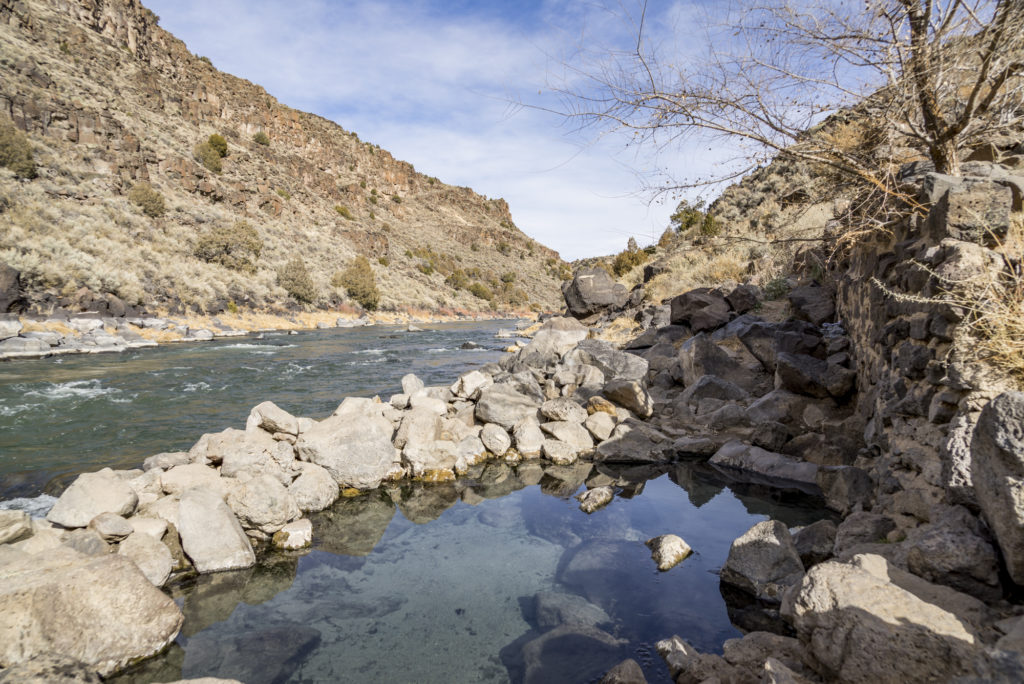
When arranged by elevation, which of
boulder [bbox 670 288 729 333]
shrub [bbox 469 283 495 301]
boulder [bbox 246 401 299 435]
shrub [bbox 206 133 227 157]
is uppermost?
shrub [bbox 206 133 227 157]

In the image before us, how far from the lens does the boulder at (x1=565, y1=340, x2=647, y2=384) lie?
30.1 ft

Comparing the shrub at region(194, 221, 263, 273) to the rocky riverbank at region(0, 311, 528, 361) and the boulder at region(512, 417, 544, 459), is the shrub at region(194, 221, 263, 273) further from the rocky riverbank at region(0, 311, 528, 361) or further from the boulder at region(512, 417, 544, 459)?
the boulder at region(512, 417, 544, 459)

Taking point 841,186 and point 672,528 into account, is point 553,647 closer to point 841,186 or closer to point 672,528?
point 672,528


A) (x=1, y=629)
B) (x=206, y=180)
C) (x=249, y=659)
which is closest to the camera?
(x=1, y=629)

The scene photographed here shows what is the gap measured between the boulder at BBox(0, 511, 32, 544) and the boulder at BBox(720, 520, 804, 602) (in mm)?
5337

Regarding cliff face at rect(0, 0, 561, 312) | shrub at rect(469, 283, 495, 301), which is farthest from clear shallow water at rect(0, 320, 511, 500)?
shrub at rect(469, 283, 495, 301)

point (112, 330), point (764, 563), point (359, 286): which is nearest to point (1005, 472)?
point (764, 563)

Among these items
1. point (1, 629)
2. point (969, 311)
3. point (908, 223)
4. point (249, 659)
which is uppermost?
point (908, 223)

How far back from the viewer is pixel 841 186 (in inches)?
178

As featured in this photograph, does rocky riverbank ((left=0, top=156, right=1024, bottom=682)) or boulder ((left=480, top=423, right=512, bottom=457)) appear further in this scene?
boulder ((left=480, top=423, right=512, bottom=457))

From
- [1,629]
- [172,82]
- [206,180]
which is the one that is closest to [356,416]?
[1,629]

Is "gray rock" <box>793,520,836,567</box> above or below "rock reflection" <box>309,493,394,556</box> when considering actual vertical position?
above

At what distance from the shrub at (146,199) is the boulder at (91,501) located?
27286 millimetres

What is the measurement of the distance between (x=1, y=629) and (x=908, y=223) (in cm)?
679
